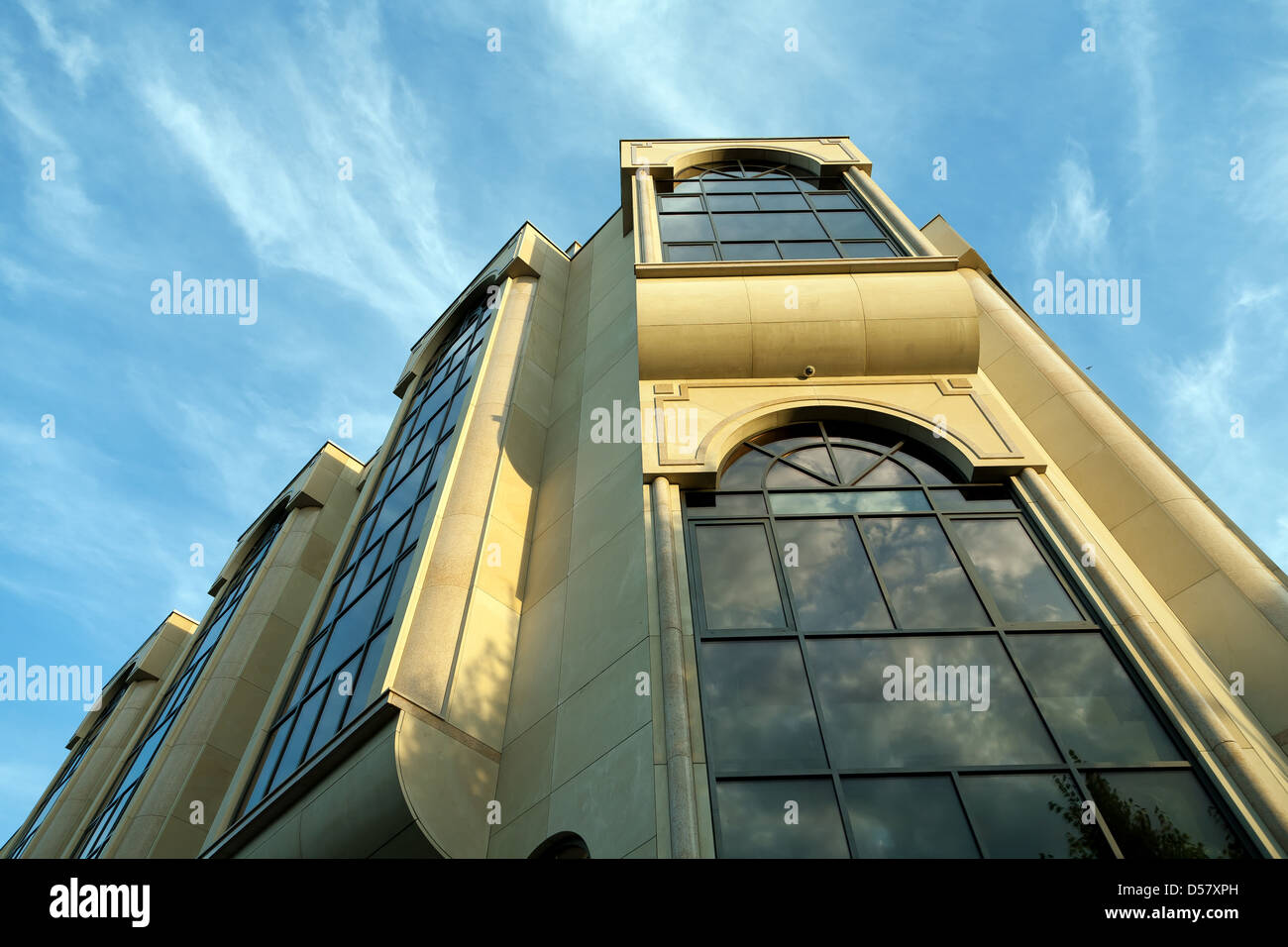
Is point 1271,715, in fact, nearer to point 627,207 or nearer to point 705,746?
point 705,746

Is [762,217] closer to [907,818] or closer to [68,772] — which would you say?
[907,818]

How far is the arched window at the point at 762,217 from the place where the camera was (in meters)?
16.2

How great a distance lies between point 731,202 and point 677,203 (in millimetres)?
1143

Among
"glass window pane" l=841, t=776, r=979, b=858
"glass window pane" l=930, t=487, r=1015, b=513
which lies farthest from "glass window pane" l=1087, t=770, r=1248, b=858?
"glass window pane" l=930, t=487, r=1015, b=513

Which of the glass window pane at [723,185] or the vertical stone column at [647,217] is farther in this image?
the glass window pane at [723,185]

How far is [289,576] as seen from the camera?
23.6 metres

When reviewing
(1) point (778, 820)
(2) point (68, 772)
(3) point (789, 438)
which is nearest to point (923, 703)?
(1) point (778, 820)

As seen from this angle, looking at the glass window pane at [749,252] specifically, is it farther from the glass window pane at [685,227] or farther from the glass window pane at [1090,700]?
the glass window pane at [1090,700]

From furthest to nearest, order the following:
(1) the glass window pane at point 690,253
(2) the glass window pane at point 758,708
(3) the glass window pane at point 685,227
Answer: (3) the glass window pane at point 685,227 → (1) the glass window pane at point 690,253 → (2) the glass window pane at point 758,708

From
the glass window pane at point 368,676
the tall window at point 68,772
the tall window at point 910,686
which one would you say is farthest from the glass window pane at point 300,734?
the tall window at point 68,772

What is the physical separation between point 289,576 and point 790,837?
18.8 meters

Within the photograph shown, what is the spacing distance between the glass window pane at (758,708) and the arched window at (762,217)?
8385 mm

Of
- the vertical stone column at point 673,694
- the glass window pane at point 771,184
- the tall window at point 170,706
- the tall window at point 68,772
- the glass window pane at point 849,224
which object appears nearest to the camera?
the vertical stone column at point 673,694

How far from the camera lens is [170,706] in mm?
23516
